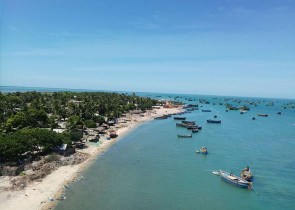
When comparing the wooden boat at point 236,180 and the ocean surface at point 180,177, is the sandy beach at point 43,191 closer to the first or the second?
the ocean surface at point 180,177

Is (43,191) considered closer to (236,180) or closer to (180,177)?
(180,177)

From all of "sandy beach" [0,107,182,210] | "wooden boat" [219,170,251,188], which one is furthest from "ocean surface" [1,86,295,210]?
"sandy beach" [0,107,182,210]

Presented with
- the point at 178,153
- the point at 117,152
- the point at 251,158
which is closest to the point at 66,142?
the point at 117,152

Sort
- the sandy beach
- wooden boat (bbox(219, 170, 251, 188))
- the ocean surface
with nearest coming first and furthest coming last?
the sandy beach, the ocean surface, wooden boat (bbox(219, 170, 251, 188))

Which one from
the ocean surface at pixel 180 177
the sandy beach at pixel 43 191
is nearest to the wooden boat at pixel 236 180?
the ocean surface at pixel 180 177

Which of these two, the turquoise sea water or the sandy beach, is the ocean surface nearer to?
the turquoise sea water

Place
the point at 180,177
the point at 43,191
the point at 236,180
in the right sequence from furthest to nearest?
the point at 180,177
the point at 236,180
the point at 43,191

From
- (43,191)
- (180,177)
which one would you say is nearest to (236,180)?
(180,177)

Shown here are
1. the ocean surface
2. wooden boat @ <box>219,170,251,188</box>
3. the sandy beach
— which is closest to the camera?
the sandy beach

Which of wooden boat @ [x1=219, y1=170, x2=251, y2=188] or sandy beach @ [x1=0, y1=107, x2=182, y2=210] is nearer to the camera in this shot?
sandy beach @ [x1=0, y1=107, x2=182, y2=210]
